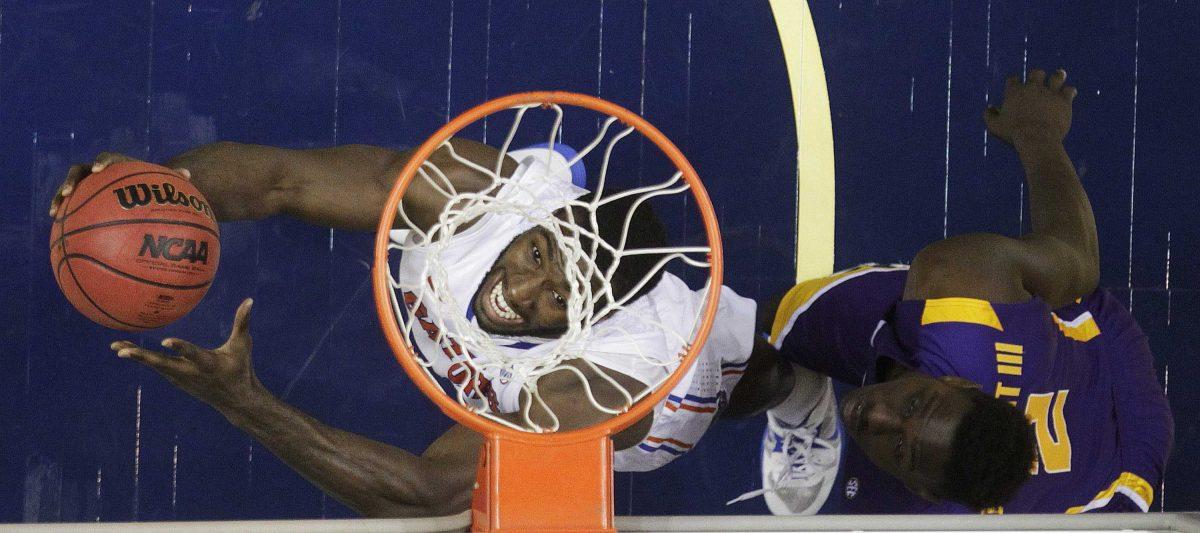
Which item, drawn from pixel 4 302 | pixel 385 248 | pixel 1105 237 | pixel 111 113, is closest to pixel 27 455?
pixel 4 302

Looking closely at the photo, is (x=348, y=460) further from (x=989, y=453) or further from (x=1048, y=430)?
(x=1048, y=430)

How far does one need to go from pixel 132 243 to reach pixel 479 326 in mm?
930

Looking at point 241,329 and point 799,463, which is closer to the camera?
point 241,329

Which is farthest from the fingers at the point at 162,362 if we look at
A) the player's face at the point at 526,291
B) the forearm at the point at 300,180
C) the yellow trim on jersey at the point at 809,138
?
the yellow trim on jersey at the point at 809,138

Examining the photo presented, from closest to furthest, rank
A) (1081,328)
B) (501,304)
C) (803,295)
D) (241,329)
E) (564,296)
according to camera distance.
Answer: (241,329)
(564,296)
(501,304)
(1081,328)
(803,295)

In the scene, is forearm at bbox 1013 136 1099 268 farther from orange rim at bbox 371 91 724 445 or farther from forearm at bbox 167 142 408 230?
forearm at bbox 167 142 408 230

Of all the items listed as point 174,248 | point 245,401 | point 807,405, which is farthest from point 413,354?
point 807,405

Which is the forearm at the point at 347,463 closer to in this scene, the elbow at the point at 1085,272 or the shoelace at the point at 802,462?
the shoelace at the point at 802,462

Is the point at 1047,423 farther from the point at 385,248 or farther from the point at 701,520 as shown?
the point at 385,248

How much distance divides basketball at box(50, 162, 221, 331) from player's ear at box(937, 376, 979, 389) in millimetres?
1862

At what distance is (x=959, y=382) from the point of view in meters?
2.89

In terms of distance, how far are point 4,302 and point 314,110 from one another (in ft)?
3.44

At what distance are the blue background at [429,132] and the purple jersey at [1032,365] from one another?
39 centimetres

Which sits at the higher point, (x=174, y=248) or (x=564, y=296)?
(x=174, y=248)
